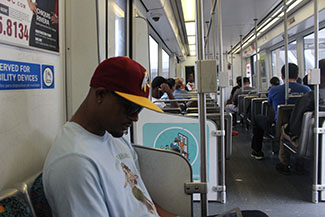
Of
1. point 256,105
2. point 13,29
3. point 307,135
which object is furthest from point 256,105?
point 13,29

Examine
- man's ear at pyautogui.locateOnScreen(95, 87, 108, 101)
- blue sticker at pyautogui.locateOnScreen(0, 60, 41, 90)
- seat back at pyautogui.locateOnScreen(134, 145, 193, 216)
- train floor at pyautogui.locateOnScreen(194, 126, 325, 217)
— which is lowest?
train floor at pyautogui.locateOnScreen(194, 126, 325, 217)

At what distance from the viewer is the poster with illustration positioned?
108 inches

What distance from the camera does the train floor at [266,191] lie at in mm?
2617

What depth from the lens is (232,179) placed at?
3459 mm

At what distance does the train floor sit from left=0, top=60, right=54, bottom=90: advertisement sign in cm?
192

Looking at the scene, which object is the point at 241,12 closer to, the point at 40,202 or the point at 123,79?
the point at 123,79

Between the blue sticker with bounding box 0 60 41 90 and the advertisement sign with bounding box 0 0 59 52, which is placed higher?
the advertisement sign with bounding box 0 0 59 52

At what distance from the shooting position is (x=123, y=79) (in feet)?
3.20

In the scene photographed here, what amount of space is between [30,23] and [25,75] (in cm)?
22

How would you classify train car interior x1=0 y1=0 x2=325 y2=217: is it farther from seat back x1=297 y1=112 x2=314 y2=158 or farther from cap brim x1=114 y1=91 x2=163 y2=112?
cap brim x1=114 y1=91 x2=163 y2=112

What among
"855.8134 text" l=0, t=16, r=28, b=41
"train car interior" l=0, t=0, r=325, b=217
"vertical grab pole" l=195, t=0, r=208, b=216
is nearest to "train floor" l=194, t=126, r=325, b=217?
"train car interior" l=0, t=0, r=325, b=217

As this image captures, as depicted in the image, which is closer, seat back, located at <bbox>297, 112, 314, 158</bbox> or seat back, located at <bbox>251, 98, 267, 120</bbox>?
seat back, located at <bbox>297, 112, 314, 158</bbox>

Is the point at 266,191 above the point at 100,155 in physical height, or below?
below

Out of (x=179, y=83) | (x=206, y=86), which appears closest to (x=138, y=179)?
(x=206, y=86)
